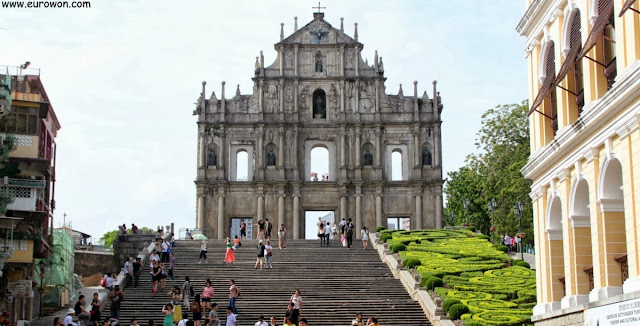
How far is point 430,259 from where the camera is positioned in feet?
127

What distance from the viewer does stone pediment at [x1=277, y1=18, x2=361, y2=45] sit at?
58.4m

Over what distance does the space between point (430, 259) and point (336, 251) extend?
5540 mm

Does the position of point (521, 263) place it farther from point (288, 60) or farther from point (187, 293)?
point (288, 60)

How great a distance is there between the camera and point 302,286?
3528 cm

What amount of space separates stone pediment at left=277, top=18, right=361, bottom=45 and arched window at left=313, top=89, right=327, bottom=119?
300cm

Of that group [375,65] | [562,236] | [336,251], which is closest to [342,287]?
[336,251]

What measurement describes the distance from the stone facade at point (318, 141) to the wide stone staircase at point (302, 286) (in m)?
12.6

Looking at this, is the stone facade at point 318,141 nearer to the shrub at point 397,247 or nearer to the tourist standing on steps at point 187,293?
the shrub at point 397,247

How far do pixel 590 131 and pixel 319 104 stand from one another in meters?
38.8

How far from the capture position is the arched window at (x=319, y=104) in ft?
191

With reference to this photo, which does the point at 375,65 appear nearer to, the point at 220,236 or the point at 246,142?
the point at 246,142

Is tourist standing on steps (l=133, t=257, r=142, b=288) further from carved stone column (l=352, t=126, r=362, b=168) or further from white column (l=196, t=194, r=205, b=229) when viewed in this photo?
carved stone column (l=352, t=126, r=362, b=168)

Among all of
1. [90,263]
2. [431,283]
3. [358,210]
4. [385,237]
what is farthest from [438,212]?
[431,283]

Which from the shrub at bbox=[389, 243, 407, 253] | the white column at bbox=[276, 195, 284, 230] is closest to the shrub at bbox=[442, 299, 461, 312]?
the shrub at bbox=[389, 243, 407, 253]
